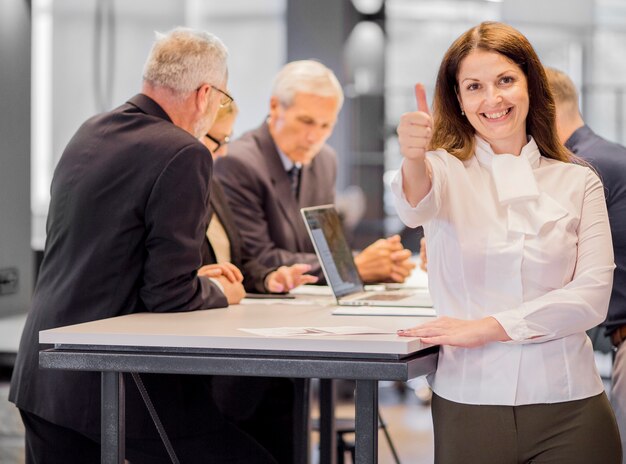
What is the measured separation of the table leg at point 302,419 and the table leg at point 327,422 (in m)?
0.14

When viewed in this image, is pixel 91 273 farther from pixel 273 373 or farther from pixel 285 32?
pixel 285 32

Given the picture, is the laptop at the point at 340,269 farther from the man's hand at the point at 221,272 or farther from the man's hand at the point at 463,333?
the man's hand at the point at 463,333

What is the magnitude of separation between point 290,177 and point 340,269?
3.68ft

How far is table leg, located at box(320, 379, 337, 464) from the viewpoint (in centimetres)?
348

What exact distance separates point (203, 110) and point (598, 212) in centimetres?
118

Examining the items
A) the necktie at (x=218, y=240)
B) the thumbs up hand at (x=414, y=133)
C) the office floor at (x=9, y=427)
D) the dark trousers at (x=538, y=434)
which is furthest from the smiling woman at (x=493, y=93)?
the office floor at (x=9, y=427)

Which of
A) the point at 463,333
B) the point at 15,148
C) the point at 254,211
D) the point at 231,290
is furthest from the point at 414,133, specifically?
the point at 15,148

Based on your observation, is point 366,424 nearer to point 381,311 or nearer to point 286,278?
point 381,311

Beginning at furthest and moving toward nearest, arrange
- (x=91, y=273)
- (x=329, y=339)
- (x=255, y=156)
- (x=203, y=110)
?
1. (x=255, y=156)
2. (x=203, y=110)
3. (x=91, y=273)
4. (x=329, y=339)

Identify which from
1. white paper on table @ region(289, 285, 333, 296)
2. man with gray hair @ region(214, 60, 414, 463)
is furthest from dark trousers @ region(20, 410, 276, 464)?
white paper on table @ region(289, 285, 333, 296)

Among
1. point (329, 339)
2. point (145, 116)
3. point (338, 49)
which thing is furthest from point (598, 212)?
point (338, 49)

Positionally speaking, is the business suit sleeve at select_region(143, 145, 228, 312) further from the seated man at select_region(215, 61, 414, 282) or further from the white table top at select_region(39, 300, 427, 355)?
the seated man at select_region(215, 61, 414, 282)

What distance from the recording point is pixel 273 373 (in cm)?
219

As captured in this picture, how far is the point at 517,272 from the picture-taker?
7.24ft
